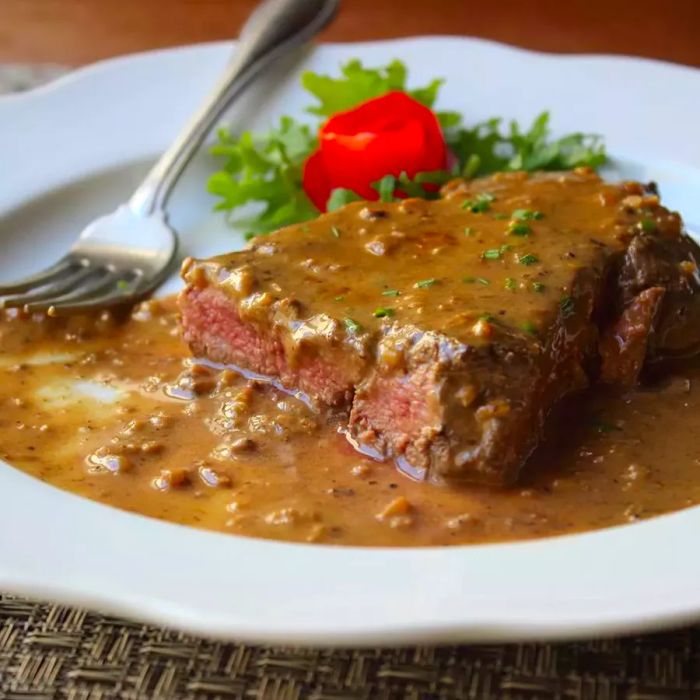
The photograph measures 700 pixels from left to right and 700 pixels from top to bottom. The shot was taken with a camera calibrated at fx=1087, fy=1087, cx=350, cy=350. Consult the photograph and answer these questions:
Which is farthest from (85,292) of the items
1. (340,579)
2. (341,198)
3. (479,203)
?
(340,579)

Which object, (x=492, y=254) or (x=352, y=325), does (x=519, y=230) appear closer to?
(x=492, y=254)

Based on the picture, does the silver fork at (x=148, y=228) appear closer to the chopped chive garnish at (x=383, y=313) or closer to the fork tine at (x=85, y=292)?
the fork tine at (x=85, y=292)

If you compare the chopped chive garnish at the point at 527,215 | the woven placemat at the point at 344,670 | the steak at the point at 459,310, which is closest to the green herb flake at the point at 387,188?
the steak at the point at 459,310

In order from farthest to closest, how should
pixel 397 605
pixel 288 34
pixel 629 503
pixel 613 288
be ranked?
pixel 288 34
pixel 613 288
pixel 629 503
pixel 397 605

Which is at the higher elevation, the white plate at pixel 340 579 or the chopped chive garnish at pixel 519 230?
the chopped chive garnish at pixel 519 230

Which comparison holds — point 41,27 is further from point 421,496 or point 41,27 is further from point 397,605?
point 397,605

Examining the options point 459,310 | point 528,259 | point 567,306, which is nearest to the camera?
point 459,310

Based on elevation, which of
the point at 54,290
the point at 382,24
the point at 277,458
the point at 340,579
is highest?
the point at 340,579

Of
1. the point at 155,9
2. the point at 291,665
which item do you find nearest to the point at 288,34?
the point at 155,9
